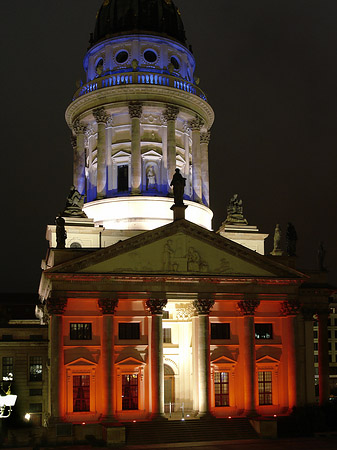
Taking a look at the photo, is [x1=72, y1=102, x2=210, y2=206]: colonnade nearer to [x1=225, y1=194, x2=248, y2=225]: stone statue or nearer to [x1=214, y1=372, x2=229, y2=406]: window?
[x1=225, y1=194, x2=248, y2=225]: stone statue

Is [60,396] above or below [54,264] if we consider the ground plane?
below

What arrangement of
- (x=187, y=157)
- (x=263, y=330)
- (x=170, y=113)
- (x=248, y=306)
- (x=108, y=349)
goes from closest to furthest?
(x=108, y=349) → (x=248, y=306) → (x=263, y=330) → (x=170, y=113) → (x=187, y=157)

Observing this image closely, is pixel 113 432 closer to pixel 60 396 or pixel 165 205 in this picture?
pixel 60 396

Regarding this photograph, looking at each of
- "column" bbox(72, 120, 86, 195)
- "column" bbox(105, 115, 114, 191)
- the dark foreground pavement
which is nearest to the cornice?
"column" bbox(72, 120, 86, 195)

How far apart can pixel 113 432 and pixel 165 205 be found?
940 inches

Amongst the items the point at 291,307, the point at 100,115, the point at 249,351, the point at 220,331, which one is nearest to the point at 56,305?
the point at 220,331

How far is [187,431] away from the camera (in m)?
49.8

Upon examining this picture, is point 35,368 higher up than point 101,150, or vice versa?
point 101,150

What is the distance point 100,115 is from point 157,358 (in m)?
25.3

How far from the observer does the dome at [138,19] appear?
70.6 meters

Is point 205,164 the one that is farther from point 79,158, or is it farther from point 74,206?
point 74,206

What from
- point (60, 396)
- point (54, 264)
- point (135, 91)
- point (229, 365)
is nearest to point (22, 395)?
point (60, 396)

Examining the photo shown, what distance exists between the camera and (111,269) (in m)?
52.7

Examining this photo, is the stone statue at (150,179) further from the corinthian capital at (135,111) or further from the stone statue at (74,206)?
the stone statue at (74,206)
